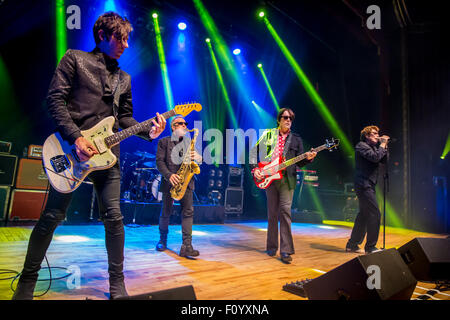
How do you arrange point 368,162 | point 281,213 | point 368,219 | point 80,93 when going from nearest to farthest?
point 80,93
point 281,213
point 368,219
point 368,162

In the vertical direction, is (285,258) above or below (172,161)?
below

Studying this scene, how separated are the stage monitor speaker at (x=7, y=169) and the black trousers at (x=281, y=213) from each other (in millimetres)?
5254

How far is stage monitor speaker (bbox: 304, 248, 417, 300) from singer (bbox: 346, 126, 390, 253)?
2591 millimetres

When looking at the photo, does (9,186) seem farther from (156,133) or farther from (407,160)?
(407,160)

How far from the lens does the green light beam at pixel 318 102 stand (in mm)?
10828

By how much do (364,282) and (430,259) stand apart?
165 cm

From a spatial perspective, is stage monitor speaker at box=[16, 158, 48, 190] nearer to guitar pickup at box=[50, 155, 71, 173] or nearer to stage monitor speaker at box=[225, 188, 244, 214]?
guitar pickup at box=[50, 155, 71, 173]

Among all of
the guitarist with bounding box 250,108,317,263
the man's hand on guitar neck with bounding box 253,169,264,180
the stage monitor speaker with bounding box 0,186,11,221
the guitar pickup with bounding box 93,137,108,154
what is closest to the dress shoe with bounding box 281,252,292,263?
the guitarist with bounding box 250,108,317,263

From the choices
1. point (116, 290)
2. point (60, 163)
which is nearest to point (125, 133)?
point (60, 163)

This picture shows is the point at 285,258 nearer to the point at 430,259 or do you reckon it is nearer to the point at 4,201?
the point at 430,259

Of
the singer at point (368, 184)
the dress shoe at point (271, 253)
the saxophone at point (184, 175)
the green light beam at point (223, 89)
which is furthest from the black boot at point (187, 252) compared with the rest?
the green light beam at point (223, 89)

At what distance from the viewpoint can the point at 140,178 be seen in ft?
22.9

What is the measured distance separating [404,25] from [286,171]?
28.3ft

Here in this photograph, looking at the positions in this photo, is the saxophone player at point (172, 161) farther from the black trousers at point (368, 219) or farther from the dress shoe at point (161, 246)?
the black trousers at point (368, 219)
